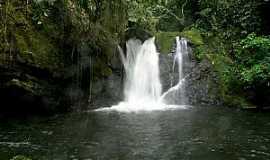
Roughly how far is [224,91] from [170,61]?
302cm

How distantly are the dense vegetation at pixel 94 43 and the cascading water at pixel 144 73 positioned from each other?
0.62 m

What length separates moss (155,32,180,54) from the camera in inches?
711

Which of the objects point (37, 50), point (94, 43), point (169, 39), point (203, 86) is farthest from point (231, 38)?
point (37, 50)

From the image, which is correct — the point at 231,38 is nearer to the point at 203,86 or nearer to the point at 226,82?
the point at 226,82

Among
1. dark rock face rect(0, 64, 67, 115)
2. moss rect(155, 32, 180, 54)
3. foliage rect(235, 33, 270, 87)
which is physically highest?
moss rect(155, 32, 180, 54)

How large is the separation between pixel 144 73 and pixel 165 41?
2021mm

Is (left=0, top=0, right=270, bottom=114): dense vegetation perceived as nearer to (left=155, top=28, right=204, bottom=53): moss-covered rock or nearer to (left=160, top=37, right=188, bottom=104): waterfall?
(left=155, top=28, right=204, bottom=53): moss-covered rock

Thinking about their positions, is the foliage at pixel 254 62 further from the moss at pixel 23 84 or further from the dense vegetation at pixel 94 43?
the moss at pixel 23 84

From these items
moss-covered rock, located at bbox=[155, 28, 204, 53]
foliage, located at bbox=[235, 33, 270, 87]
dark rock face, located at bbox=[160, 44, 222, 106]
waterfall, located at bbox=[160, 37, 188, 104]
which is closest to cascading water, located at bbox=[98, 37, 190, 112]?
waterfall, located at bbox=[160, 37, 188, 104]

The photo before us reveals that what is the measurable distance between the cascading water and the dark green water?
11.2 ft

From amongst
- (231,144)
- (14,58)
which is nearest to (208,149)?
(231,144)

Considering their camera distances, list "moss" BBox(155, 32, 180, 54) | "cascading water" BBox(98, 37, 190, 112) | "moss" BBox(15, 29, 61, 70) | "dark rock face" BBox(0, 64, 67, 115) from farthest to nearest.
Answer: "moss" BBox(155, 32, 180, 54) → "cascading water" BBox(98, 37, 190, 112) → "dark rock face" BBox(0, 64, 67, 115) → "moss" BBox(15, 29, 61, 70)

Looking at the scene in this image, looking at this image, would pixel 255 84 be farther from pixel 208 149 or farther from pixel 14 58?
pixel 14 58

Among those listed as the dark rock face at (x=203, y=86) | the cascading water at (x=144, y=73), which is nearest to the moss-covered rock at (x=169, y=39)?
the cascading water at (x=144, y=73)
